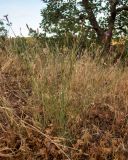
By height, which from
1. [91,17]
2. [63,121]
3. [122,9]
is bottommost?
[63,121]

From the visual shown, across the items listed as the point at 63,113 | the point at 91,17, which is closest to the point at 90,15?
the point at 91,17

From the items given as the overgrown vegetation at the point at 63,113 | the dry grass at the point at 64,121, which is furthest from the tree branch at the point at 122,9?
the dry grass at the point at 64,121

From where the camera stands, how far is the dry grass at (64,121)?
4.16 m

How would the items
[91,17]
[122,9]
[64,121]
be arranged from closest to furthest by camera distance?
[64,121]
[91,17]
[122,9]

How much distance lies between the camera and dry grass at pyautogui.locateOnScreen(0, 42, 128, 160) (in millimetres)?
4160

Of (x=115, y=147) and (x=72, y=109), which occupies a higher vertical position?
(x=72, y=109)

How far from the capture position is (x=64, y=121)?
4348 mm

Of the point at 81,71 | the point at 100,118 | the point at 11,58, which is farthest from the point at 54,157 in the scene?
the point at 11,58

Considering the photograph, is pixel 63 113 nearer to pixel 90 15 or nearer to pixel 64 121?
pixel 64 121

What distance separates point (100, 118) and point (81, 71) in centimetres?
135

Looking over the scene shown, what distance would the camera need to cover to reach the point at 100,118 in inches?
194

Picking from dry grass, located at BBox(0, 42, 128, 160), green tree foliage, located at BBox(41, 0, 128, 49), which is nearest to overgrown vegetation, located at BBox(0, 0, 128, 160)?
dry grass, located at BBox(0, 42, 128, 160)

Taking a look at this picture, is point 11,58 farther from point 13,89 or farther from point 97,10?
point 97,10

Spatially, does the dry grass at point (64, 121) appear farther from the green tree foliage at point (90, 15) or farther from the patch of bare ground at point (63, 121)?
the green tree foliage at point (90, 15)
